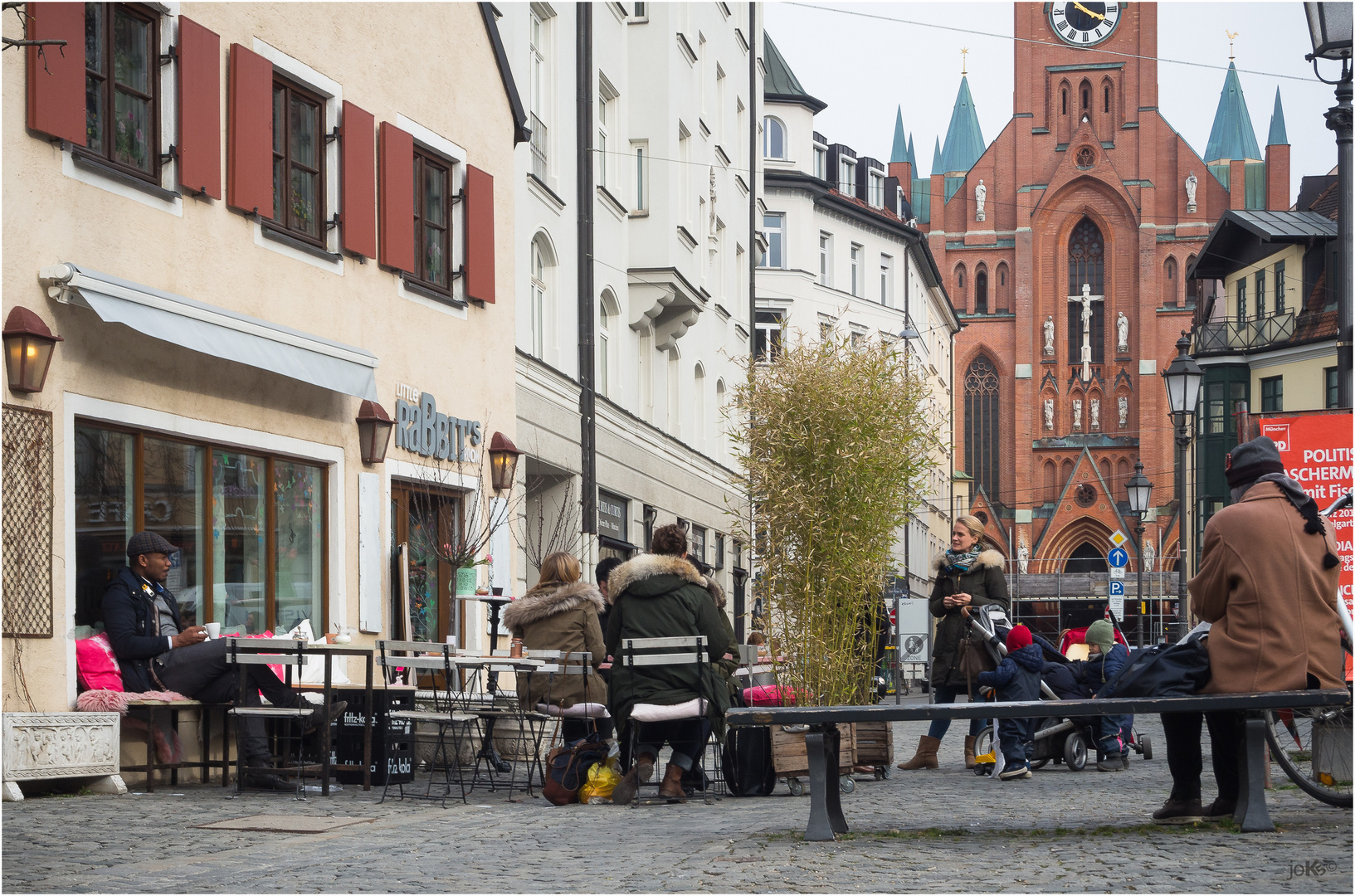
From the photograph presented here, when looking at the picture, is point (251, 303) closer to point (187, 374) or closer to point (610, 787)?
point (187, 374)

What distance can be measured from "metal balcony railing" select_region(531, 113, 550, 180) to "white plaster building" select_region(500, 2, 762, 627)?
0.04m

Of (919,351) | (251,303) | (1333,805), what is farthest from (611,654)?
(919,351)

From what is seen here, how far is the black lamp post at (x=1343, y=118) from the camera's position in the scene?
1338cm

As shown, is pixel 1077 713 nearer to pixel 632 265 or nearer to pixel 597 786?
pixel 597 786

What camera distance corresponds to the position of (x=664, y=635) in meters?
10.0

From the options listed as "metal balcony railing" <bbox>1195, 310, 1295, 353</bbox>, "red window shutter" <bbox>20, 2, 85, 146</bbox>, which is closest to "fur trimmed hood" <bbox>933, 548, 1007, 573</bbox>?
"red window shutter" <bbox>20, 2, 85, 146</bbox>

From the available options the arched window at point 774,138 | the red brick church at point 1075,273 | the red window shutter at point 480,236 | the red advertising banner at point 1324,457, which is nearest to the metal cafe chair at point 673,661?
the red advertising banner at point 1324,457

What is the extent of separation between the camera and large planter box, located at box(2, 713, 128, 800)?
9688 mm

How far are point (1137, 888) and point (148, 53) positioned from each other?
978 centimetres

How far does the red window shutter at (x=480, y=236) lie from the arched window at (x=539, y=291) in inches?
105

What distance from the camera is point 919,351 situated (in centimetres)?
6381

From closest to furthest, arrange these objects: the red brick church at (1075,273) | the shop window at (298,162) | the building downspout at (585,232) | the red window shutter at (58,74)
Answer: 1. the red window shutter at (58,74)
2. the shop window at (298,162)
3. the building downspout at (585,232)
4. the red brick church at (1075,273)

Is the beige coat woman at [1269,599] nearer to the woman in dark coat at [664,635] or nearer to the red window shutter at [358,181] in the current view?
the woman in dark coat at [664,635]

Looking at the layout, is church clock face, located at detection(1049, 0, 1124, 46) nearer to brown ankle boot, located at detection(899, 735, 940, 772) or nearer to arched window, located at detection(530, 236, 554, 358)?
arched window, located at detection(530, 236, 554, 358)
